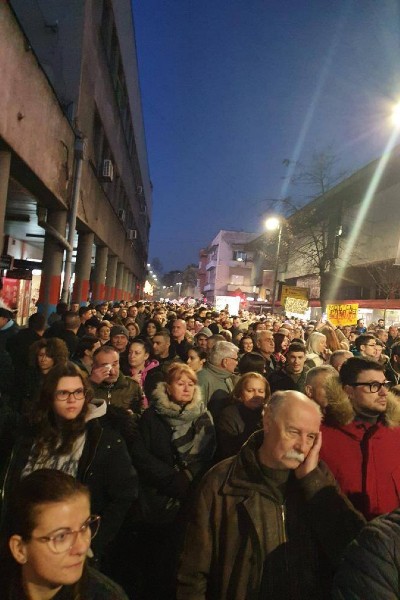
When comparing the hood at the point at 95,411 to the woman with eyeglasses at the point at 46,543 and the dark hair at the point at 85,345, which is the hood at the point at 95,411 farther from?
the dark hair at the point at 85,345

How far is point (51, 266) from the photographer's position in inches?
609

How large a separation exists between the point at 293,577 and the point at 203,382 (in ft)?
12.0

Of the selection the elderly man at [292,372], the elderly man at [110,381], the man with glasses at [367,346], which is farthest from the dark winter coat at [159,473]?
the man with glasses at [367,346]

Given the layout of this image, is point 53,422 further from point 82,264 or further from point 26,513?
point 82,264

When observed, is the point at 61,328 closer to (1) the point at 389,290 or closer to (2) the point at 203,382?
(2) the point at 203,382

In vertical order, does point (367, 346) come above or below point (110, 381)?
above

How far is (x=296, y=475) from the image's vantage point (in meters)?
2.40

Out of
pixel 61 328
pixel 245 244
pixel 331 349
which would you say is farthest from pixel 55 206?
pixel 245 244

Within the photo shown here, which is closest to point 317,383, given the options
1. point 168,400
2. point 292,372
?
point 168,400

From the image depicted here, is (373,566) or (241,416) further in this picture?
(241,416)

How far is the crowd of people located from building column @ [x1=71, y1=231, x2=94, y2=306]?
1610cm

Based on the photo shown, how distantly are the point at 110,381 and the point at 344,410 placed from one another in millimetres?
2461

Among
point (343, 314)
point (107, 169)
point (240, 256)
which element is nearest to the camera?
point (343, 314)

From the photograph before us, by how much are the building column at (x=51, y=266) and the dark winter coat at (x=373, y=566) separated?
14.8 meters
